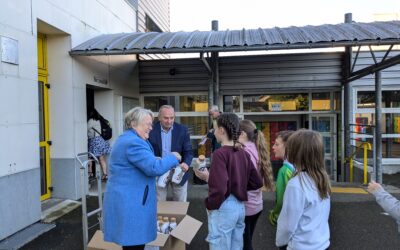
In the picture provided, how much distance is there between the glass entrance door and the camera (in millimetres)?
10375

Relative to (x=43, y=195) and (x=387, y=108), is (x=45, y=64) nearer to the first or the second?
(x=43, y=195)

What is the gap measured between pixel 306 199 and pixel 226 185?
698 millimetres

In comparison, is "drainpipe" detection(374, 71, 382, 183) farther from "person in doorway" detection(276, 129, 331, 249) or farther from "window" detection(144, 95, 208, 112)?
"person in doorway" detection(276, 129, 331, 249)

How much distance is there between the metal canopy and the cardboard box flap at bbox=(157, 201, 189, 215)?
129 inches

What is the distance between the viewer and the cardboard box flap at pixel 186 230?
340cm

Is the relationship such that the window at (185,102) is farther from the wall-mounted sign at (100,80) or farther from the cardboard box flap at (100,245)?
the cardboard box flap at (100,245)

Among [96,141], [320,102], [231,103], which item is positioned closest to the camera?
[96,141]

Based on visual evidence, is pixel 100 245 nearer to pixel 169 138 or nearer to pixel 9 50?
pixel 169 138

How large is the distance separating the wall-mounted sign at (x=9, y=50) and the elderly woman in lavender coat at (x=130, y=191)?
2.81m

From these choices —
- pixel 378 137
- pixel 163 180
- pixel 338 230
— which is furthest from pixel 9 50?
pixel 378 137

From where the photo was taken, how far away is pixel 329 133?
34.4 ft

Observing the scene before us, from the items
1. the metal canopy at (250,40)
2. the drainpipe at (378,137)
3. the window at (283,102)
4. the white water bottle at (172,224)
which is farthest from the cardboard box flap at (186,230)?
the window at (283,102)

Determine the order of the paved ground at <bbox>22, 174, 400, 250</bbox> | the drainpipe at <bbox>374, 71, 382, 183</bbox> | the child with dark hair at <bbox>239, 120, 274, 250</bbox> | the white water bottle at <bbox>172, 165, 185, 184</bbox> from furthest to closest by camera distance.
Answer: the drainpipe at <bbox>374, 71, 382, 183</bbox> < the paved ground at <bbox>22, 174, 400, 250</bbox> < the white water bottle at <bbox>172, 165, 185, 184</bbox> < the child with dark hair at <bbox>239, 120, 274, 250</bbox>

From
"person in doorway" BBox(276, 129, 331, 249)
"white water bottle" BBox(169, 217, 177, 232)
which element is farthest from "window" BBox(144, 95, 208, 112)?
"person in doorway" BBox(276, 129, 331, 249)
